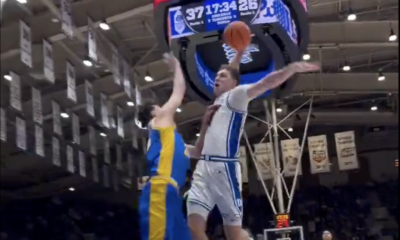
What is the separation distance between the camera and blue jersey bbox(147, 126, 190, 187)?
3.35m

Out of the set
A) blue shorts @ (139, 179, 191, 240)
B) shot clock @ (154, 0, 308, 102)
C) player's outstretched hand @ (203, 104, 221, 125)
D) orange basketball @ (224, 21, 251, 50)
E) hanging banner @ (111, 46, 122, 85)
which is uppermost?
hanging banner @ (111, 46, 122, 85)

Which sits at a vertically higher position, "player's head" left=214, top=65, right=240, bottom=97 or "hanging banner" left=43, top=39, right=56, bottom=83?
"hanging banner" left=43, top=39, right=56, bottom=83

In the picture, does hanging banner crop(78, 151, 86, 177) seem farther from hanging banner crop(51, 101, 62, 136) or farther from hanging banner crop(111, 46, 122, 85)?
hanging banner crop(111, 46, 122, 85)

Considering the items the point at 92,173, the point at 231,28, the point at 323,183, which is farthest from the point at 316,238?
the point at 231,28

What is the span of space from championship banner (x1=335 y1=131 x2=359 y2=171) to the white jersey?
45.9 feet

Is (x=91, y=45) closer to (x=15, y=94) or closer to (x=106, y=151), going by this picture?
(x=15, y=94)

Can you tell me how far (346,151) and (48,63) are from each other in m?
9.42

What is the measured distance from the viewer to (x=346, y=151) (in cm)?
1703

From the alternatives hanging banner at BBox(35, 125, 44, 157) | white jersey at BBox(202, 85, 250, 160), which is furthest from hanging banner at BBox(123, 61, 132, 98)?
white jersey at BBox(202, 85, 250, 160)

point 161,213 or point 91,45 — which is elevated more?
point 91,45

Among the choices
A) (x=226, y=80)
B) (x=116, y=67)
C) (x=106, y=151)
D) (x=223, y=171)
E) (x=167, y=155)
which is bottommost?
(x=223, y=171)

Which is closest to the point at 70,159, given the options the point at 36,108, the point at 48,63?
the point at 36,108

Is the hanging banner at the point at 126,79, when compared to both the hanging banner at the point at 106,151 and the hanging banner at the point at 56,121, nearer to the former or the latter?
the hanging banner at the point at 56,121

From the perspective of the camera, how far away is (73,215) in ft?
59.0
